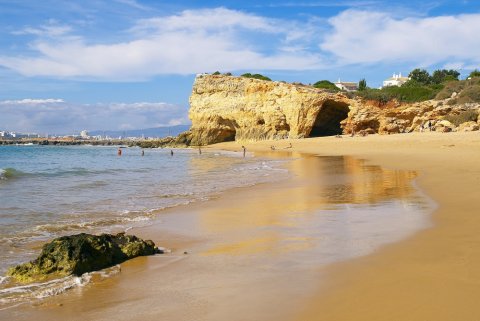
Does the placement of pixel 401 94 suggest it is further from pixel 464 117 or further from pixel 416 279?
pixel 416 279

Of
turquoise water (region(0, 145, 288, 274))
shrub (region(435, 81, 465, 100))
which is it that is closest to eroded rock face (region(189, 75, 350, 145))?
shrub (region(435, 81, 465, 100))

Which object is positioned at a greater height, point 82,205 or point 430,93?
point 430,93

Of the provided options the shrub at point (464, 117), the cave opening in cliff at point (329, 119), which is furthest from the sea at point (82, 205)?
the cave opening in cliff at point (329, 119)

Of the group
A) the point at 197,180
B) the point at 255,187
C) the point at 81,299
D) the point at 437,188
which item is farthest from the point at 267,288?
the point at 197,180

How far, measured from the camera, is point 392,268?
15.1 ft

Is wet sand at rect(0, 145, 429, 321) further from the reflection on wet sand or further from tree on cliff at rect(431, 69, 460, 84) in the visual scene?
tree on cliff at rect(431, 69, 460, 84)

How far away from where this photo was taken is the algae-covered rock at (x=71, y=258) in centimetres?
501

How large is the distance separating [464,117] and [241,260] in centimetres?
3497

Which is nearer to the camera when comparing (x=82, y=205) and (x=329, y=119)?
(x=82, y=205)

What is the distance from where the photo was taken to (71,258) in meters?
5.10

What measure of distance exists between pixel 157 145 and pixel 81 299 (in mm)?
69301

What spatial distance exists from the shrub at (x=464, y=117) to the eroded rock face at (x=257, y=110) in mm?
12278

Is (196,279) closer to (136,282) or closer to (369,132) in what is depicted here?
(136,282)

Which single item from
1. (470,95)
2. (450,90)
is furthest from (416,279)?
(450,90)
